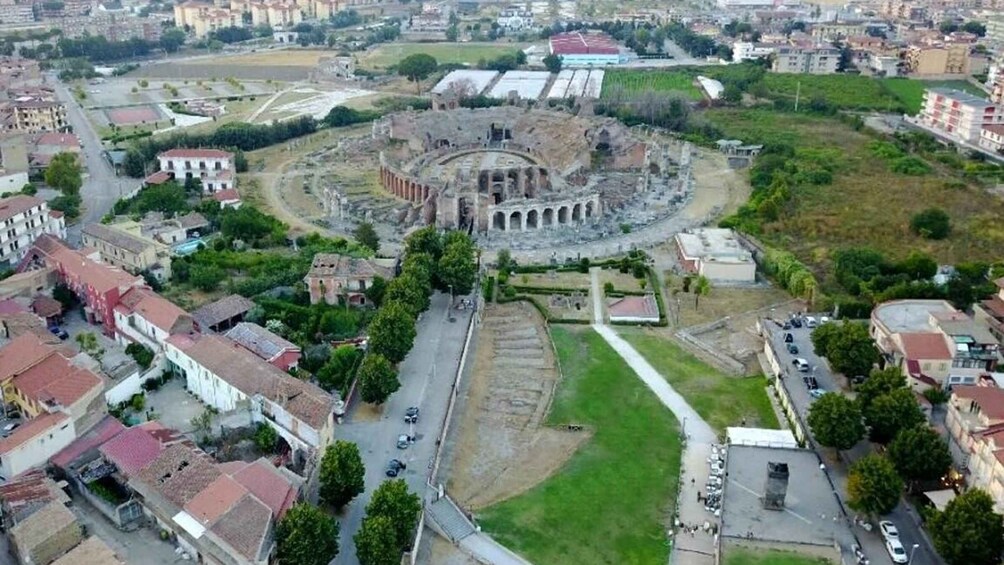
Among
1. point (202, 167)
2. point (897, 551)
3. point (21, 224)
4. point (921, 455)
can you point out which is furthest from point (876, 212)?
point (21, 224)

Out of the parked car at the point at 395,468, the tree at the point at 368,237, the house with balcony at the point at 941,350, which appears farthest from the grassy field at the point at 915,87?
the parked car at the point at 395,468

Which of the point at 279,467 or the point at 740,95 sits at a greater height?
the point at 740,95

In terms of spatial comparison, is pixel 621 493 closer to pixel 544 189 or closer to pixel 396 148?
pixel 544 189

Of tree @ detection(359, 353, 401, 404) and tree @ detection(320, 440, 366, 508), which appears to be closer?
tree @ detection(320, 440, 366, 508)

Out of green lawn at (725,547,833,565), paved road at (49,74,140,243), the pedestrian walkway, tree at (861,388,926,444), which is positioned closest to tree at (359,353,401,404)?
the pedestrian walkway

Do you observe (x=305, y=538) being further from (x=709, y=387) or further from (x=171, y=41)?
(x=171, y=41)

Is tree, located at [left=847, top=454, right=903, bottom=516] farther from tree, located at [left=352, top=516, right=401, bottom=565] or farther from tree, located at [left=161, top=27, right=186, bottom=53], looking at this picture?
tree, located at [left=161, top=27, right=186, bottom=53]

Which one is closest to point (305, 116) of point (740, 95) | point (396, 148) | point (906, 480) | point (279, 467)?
point (396, 148)
